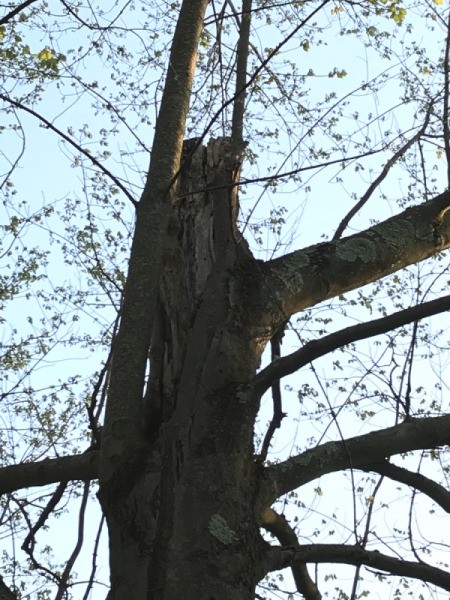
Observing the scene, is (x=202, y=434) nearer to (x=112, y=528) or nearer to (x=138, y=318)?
(x=112, y=528)

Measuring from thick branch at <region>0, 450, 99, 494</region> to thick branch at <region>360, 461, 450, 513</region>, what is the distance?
1271 millimetres

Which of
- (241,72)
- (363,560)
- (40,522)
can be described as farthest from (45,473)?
(241,72)

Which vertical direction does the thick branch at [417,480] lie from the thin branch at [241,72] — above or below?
below

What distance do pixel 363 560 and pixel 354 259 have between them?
1299mm

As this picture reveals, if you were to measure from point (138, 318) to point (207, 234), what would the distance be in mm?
656

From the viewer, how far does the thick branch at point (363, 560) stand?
10.6ft

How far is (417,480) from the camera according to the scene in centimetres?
361

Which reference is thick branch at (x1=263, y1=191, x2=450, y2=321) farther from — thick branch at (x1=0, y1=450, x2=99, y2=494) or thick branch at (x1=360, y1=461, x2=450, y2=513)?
thick branch at (x1=0, y1=450, x2=99, y2=494)

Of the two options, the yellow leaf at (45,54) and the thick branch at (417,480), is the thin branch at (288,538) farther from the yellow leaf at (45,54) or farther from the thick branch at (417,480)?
the yellow leaf at (45,54)

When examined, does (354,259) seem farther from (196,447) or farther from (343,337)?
(196,447)

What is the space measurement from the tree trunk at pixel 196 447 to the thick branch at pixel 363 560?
467 mm

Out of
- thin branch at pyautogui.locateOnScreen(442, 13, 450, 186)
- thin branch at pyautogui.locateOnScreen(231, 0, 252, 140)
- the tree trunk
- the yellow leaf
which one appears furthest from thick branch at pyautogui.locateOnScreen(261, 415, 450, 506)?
the yellow leaf

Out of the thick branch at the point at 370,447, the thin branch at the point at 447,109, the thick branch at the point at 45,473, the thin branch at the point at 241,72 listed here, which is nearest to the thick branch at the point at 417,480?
the thick branch at the point at 370,447

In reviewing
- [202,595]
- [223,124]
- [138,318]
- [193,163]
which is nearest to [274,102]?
[223,124]
